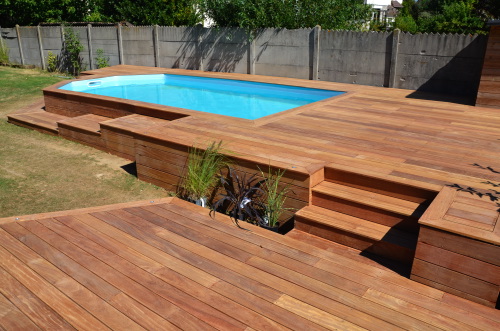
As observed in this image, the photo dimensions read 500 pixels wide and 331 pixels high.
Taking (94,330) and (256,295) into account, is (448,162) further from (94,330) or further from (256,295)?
(94,330)

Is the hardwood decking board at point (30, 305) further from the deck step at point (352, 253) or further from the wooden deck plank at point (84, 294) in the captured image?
the deck step at point (352, 253)

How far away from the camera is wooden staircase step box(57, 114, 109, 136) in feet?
21.1

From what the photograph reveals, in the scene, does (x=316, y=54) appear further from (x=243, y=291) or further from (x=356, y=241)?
(x=243, y=291)

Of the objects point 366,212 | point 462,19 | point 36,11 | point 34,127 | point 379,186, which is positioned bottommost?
point 34,127

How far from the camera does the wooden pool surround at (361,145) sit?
276 centimetres

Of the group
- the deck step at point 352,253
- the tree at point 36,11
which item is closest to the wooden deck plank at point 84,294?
the deck step at point 352,253

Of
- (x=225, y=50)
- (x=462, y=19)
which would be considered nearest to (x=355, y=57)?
(x=225, y=50)

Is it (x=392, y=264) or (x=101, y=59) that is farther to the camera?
(x=101, y=59)

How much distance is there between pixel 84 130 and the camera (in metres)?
6.47

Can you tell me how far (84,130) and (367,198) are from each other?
181 inches

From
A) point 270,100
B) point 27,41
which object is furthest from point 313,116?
point 27,41

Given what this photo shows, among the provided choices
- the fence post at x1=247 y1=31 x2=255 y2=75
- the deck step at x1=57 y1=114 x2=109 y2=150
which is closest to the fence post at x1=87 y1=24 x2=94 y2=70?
the fence post at x1=247 y1=31 x2=255 y2=75

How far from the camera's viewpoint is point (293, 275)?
9.16ft

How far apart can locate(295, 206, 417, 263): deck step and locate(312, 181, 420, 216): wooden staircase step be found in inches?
5.9
